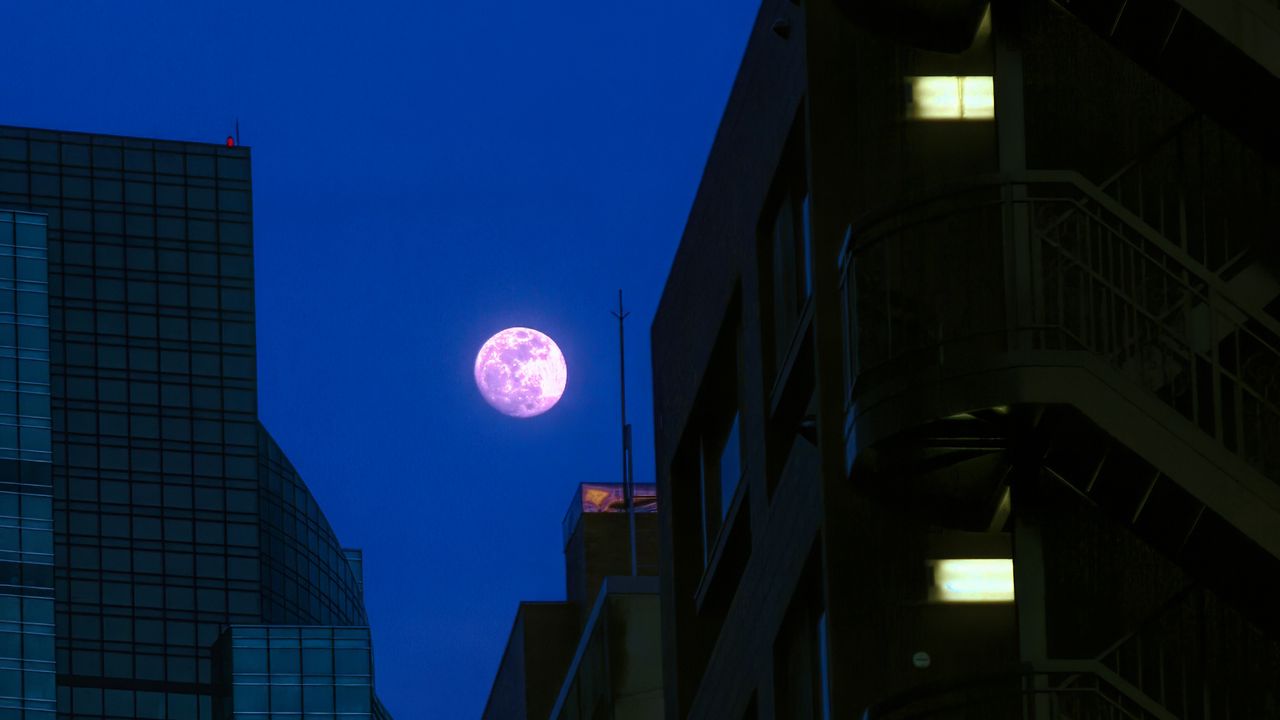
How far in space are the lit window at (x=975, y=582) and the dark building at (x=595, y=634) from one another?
→ 927 inches

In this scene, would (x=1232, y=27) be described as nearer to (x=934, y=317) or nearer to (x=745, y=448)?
(x=934, y=317)

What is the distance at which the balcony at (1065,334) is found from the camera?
1172 centimetres

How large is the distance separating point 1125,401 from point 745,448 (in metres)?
10.9

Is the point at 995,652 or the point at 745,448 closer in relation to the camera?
the point at 995,652

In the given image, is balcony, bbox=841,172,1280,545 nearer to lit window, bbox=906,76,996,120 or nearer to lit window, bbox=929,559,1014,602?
lit window, bbox=929,559,1014,602

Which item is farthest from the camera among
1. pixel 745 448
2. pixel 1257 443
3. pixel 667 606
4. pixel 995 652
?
pixel 667 606

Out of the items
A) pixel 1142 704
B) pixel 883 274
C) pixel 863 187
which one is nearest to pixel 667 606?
pixel 863 187

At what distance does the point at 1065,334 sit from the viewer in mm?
12523

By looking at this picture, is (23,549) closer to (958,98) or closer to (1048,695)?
(958,98)

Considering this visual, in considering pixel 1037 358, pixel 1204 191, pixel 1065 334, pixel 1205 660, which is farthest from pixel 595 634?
pixel 1037 358

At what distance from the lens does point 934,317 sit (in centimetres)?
1365

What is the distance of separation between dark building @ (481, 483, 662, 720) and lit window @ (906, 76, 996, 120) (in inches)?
938

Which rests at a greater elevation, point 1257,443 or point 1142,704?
point 1257,443

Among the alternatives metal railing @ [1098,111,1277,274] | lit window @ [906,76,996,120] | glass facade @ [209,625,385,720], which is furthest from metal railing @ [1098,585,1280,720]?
glass facade @ [209,625,385,720]
